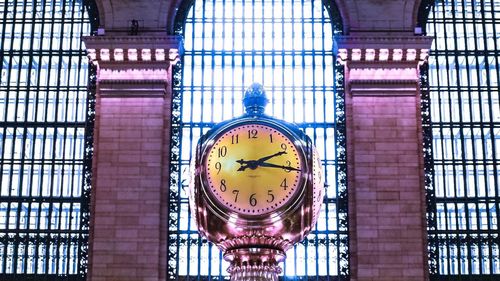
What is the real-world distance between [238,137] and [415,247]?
813 inches

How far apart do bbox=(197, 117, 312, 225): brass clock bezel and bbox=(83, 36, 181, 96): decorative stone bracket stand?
70.0 ft

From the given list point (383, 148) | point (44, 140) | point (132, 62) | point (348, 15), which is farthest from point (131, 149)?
point (348, 15)

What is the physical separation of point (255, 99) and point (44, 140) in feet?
72.2

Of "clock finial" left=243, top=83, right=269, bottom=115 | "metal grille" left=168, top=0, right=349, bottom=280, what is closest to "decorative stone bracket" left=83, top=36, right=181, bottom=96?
"metal grille" left=168, top=0, right=349, bottom=280

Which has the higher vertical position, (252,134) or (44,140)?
(44,140)

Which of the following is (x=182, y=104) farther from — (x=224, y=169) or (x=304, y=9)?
(x=224, y=169)

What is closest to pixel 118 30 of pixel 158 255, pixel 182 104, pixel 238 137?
pixel 182 104

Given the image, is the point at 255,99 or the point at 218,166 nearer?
the point at 218,166

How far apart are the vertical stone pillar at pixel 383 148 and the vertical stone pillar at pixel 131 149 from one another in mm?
4265

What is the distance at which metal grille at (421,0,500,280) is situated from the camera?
2383 centimetres

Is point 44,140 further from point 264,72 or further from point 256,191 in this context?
point 256,191

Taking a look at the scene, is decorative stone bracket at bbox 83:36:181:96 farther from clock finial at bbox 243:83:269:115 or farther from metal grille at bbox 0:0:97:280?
clock finial at bbox 243:83:269:115

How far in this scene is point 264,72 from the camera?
2538cm

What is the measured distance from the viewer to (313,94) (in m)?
25.1
